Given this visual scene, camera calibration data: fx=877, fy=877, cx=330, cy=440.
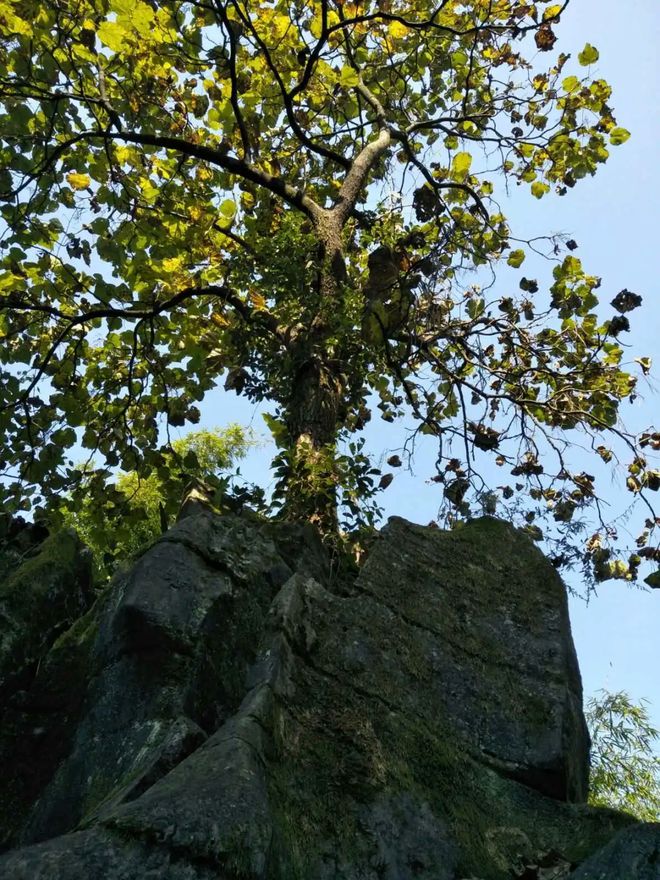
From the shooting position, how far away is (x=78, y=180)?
31.4 feet

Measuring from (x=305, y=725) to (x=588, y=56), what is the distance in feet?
31.8

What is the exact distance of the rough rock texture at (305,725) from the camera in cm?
302

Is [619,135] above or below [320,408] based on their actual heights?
above

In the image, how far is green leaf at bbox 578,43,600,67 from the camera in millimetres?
10672

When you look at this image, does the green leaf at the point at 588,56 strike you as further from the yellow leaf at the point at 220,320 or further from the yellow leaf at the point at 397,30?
the yellow leaf at the point at 220,320

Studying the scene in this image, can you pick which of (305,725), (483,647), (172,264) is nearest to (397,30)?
(172,264)

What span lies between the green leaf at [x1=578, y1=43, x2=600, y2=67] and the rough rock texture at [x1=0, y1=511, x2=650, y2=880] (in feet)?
25.2

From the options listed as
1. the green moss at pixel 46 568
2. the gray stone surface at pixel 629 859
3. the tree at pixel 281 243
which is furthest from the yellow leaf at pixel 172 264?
the gray stone surface at pixel 629 859

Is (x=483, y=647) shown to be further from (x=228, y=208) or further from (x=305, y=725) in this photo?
(x=228, y=208)

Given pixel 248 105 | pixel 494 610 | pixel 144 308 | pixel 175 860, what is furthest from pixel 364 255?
pixel 175 860

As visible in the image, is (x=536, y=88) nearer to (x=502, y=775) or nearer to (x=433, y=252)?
(x=433, y=252)

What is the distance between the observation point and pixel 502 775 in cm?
425

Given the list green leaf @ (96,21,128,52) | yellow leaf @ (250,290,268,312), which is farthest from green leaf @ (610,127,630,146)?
green leaf @ (96,21,128,52)

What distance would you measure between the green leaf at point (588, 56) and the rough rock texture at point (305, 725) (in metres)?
7.68
